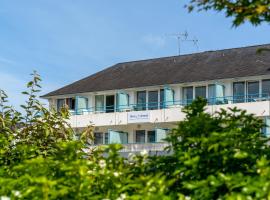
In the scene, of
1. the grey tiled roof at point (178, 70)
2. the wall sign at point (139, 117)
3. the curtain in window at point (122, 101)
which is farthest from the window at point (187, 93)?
the curtain in window at point (122, 101)

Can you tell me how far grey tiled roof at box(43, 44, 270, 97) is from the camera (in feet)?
167

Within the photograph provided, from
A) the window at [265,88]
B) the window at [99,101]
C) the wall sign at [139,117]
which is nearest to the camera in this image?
the window at [265,88]

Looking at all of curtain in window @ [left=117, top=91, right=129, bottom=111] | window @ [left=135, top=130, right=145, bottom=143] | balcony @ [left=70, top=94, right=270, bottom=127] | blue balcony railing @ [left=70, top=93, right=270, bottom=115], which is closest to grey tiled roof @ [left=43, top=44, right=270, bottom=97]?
curtain in window @ [left=117, top=91, right=129, bottom=111]

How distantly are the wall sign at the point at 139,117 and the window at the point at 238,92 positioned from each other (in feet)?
22.8

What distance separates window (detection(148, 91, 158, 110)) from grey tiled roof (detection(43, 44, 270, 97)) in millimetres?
956

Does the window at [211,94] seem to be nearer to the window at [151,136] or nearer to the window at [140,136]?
the window at [151,136]

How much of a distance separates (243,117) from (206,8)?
1564 mm

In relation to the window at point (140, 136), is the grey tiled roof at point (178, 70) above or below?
above

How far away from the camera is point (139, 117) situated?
2056 inches

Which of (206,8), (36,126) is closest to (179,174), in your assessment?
(206,8)

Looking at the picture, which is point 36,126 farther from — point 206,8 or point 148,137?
point 148,137

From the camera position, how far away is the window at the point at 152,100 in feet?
175

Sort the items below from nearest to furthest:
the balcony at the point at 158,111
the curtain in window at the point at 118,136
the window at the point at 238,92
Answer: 1. the balcony at the point at 158,111
2. the window at the point at 238,92
3. the curtain in window at the point at 118,136

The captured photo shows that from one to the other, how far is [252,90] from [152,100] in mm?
9107
